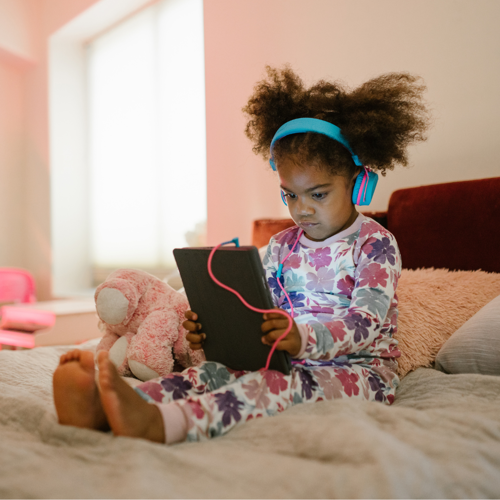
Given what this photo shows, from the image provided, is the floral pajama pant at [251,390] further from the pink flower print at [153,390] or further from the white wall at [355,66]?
the white wall at [355,66]

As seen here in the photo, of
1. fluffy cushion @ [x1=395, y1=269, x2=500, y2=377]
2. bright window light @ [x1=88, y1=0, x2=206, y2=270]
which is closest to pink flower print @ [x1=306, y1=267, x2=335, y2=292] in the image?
fluffy cushion @ [x1=395, y1=269, x2=500, y2=377]

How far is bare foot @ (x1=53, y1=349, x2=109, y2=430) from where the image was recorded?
650 millimetres

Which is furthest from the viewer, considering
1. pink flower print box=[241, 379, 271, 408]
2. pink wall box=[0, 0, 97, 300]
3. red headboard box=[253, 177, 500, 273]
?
pink wall box=[0, 0, 97, 300]

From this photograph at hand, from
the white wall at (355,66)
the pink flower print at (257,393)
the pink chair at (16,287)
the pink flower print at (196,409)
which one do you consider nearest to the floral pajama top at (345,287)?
the pink flower print at (257,393)

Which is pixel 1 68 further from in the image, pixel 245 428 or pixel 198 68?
pixel 245 428

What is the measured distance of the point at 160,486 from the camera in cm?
49

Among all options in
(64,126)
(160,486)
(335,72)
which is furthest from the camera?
(64,126)

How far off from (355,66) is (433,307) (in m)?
1.00

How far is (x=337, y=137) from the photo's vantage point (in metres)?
0.97

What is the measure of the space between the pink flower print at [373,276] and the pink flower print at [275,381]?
0.87ft

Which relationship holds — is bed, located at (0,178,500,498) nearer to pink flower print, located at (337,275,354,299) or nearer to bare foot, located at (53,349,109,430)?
bare foot, located at (53,349,109,430)

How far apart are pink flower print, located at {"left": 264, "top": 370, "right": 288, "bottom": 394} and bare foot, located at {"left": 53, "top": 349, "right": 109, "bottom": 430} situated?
0.85 ft

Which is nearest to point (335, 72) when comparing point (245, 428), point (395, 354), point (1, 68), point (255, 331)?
point (395, 354)

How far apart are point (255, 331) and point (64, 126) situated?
3180mm
